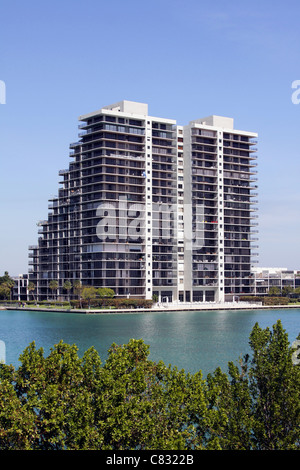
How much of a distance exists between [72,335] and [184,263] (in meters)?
94.7

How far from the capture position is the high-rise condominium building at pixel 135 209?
179625 mm

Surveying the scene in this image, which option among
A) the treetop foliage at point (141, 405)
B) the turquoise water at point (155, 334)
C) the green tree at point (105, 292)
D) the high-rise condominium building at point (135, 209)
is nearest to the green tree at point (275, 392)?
the treetop foliage at point (141, 405)

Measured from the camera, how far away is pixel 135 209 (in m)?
182

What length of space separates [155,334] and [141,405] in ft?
261

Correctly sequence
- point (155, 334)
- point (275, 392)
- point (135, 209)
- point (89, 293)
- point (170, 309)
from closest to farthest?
1. point (275, 392)
2. point (155, 334)
3. point (89, 293)
4. point (170, 309)
5. point (135, 209)

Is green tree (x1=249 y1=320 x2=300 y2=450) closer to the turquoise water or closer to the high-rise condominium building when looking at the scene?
the turquoise water

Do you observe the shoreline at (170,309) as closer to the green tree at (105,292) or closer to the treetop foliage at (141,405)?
the green tree at (105,292)

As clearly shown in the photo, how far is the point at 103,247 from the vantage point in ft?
583

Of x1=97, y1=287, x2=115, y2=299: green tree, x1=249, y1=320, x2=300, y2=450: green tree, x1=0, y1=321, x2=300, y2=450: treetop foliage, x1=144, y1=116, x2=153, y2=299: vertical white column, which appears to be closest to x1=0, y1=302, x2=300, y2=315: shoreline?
x1=97, y1=287, x2=115, y2=299: green tree

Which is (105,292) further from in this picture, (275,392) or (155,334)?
(275,392)

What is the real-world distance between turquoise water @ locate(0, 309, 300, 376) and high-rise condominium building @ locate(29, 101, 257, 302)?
25.2 metres

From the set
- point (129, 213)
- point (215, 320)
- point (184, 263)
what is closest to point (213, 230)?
point (184, 263)

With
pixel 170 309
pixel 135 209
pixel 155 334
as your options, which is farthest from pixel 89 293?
pixel 155 334

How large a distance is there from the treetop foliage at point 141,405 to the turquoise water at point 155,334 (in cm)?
3369
